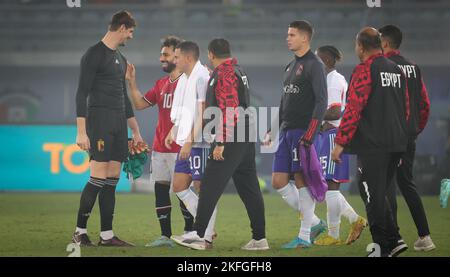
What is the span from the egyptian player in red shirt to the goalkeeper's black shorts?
1.70ft

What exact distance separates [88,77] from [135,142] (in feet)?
3.58

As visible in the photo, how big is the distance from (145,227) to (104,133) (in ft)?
9.36

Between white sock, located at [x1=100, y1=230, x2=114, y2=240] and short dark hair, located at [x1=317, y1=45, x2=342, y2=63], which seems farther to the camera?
short dark hair, located at [x1=317, y1=45, x2=342, y2=63]

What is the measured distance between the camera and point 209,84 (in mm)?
8617

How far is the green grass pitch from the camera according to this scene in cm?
881

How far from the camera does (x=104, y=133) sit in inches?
356

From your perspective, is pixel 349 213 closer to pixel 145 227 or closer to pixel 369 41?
pixel 369 41

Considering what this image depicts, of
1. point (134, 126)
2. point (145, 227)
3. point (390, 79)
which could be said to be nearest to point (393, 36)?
point (390, 79)

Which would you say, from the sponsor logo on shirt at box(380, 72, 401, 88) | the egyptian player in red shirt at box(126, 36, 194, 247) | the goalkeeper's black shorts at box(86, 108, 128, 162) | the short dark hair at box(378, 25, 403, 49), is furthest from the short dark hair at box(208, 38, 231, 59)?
the sponsor logo on shirt at box(380, 72, 401, 88)

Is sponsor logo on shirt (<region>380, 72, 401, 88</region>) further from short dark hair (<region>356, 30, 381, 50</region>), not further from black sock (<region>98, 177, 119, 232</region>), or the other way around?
black sock (<region>98, 177, 119, 232</region>)

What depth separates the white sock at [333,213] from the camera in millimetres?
9531

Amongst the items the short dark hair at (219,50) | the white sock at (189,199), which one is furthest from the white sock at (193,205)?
the short dark hair at (219,50)

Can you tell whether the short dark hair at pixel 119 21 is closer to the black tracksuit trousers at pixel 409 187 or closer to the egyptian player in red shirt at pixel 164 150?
the egyptian player in red shirt at pixel 164 150

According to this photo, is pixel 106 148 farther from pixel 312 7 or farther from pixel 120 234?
pixel 312 7
